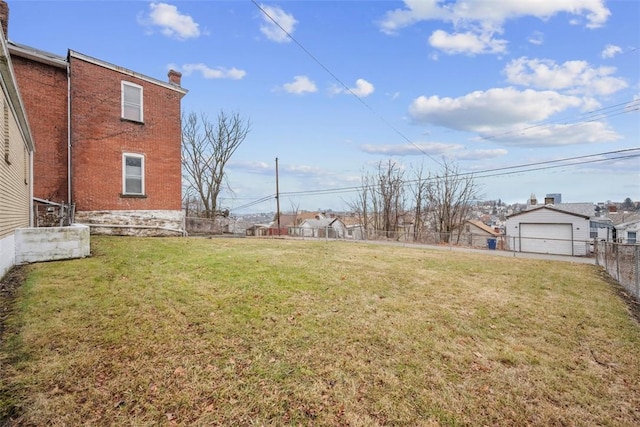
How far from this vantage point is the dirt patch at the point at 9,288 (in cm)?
391

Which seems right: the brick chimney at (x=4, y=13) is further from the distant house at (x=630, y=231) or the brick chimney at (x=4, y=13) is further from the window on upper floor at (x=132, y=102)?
the distant house at (x=630, y=231)

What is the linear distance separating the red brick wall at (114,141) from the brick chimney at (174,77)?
2.74 feet

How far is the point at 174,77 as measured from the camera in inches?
555

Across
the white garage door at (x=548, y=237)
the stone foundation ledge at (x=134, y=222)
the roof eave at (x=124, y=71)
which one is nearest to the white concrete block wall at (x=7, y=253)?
the stone foundation ledge at (x=134, y=222)

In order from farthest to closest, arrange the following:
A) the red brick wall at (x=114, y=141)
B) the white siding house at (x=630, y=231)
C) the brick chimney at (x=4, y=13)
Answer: the white siding house at (x=630, y=231)
the red brick wall at (x=114, y=141)
the brick chimney at (x=4, y=13)

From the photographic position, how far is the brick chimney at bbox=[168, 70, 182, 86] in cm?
1397

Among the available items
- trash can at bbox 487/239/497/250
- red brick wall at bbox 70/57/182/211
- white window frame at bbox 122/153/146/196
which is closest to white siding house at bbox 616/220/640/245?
trash can at bbox 487/239/497/250

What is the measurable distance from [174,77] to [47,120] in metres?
5.27

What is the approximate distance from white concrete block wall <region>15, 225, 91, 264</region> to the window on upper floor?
700 cm

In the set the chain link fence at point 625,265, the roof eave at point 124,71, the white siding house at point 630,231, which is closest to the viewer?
the chain link fence at point 625,265

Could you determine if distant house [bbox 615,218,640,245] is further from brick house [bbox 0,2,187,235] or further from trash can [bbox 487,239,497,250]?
brick house [bbox 0,2,187,235]

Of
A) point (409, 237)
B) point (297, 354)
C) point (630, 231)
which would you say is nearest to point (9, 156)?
point (297, 354)

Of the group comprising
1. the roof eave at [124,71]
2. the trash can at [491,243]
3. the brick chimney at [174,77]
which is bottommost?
the trash can at [491,243]

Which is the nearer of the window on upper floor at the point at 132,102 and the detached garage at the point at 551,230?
the window on upper floor at the point at 132,102
